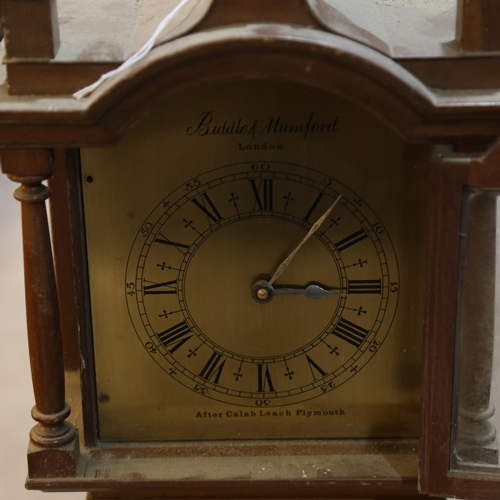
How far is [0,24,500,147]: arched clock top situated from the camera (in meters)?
1.05

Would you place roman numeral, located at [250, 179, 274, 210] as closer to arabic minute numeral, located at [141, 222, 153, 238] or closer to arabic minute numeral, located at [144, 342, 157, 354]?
arabic minute numeral, located at [141, 222, 153, 238]

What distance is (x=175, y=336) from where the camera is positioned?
4.55ft

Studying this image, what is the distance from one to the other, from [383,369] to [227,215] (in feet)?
1.20

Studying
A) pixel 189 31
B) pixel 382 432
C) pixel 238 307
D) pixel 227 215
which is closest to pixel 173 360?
pixel 238 307

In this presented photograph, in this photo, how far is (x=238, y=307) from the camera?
1375 millimetres

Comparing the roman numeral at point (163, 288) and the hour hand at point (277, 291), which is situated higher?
the hour hand at point (277, 291)

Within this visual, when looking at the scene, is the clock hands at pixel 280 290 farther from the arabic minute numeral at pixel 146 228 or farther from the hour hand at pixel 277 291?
the arabic minute numeral at pixel 146 228

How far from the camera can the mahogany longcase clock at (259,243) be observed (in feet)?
3.66

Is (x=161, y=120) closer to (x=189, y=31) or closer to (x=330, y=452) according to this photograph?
(x=189, y=31)

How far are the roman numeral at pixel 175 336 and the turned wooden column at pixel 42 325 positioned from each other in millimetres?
173

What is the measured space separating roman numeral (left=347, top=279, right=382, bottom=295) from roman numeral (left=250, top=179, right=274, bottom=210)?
0.18 meters

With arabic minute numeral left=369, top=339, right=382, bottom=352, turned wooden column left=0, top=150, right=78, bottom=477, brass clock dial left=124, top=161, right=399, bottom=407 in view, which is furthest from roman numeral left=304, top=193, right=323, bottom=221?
turned wooden column left=0, top=150, right=78, bottom=477

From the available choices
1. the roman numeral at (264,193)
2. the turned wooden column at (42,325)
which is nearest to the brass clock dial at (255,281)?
the roman numeral at (264,193)

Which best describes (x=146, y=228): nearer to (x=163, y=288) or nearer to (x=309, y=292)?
(x=163, y=288)
